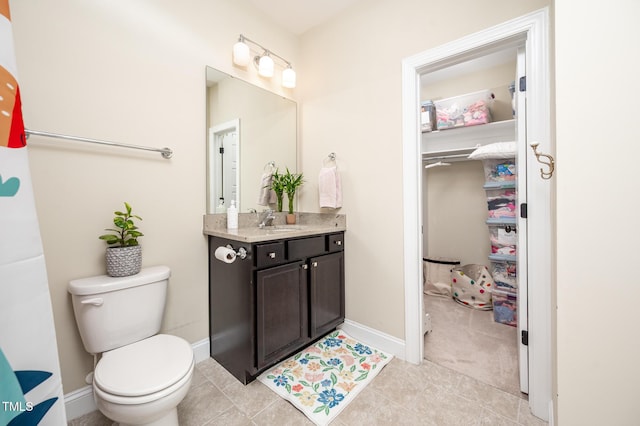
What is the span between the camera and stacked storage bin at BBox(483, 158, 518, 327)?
230 centimetres

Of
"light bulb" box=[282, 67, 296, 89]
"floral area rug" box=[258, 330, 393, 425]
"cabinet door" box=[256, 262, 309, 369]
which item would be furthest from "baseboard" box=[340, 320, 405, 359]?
"light bulb" box=[282, 67, 296, 89]

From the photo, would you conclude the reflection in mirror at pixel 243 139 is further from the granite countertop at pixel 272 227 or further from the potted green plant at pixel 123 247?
the potted green plant at pixel 123 247

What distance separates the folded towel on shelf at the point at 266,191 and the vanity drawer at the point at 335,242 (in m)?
0.66

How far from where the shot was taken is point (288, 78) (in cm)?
231

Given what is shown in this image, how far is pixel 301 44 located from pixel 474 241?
2.91 m

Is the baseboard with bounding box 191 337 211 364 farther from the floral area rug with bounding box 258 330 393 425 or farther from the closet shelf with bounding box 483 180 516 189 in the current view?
the closet shelf with bounding box 483 180 516 189

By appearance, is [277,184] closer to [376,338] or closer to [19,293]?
[376,338]

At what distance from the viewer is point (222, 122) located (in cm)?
190

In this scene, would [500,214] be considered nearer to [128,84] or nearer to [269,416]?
[269,416]

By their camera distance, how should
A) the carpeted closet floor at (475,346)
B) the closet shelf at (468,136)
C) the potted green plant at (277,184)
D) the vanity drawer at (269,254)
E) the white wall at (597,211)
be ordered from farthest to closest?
the closet shelf at (468,136)
the potted green plant at (277,184)
the carpeted closet floor at (475,346)
the vanity drawer at (269,254)
the white wall at (597,211)

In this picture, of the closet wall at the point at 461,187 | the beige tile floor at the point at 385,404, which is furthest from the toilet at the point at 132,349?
the closet wall at the point at 461,187

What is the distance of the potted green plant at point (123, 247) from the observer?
4.36ft

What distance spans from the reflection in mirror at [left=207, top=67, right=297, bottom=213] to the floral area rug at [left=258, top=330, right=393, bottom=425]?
122cm

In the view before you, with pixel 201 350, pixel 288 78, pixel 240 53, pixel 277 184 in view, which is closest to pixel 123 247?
pixel 201 350
